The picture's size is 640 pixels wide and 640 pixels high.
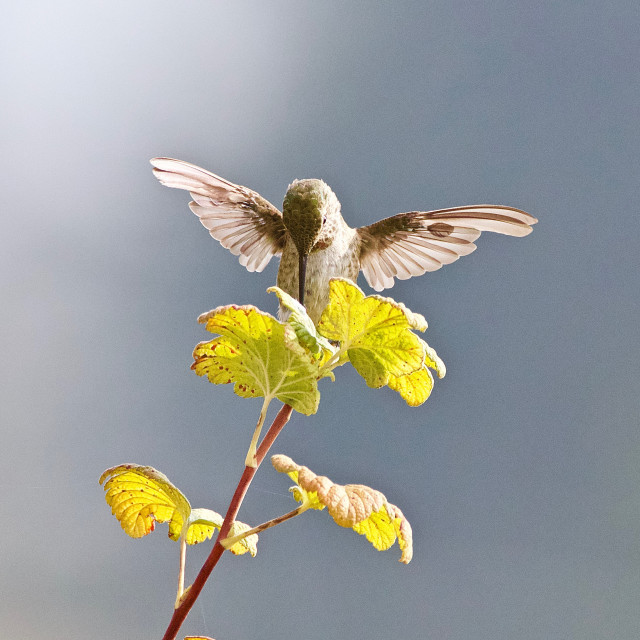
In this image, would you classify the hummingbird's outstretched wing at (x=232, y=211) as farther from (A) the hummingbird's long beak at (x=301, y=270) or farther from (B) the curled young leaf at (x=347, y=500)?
(B) the curled young leaf at (x=347, y=500)

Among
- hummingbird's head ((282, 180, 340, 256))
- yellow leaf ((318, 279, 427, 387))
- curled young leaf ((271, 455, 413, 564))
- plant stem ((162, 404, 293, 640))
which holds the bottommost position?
plant stem ((162, 404, 293, 640))

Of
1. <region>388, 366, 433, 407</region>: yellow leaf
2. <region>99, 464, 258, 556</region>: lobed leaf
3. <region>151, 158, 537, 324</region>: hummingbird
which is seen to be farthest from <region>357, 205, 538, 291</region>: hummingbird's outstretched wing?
<region>99, 464, 258, 556</region>: lobed leaf

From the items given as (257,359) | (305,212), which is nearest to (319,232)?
(305,212)

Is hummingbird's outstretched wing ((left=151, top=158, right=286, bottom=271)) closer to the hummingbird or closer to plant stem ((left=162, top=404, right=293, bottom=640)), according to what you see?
the hummingbird

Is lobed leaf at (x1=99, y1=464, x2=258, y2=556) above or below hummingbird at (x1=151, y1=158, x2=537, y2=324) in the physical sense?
below

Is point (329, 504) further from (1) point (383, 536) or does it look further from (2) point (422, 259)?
(2) point (422, 259)

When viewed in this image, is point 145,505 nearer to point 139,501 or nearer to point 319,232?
point 139,501

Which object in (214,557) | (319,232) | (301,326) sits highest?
(319,232)

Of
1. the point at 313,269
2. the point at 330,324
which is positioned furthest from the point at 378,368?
the point at 313,269
